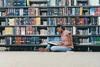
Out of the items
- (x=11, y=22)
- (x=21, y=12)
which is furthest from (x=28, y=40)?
(x=21, y=12)

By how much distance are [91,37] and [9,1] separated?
218 cm

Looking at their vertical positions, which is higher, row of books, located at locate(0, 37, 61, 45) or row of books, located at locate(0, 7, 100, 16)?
row of books, located at locate(0, 7, 100, 16)

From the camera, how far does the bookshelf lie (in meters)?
6.95

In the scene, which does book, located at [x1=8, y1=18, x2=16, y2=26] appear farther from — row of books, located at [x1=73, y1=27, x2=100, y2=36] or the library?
row of books, located at [x1=73, y1=27, x2=100, y2=36]

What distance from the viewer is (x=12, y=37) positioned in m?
7.14

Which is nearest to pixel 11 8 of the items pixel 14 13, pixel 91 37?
pixel 14 13
